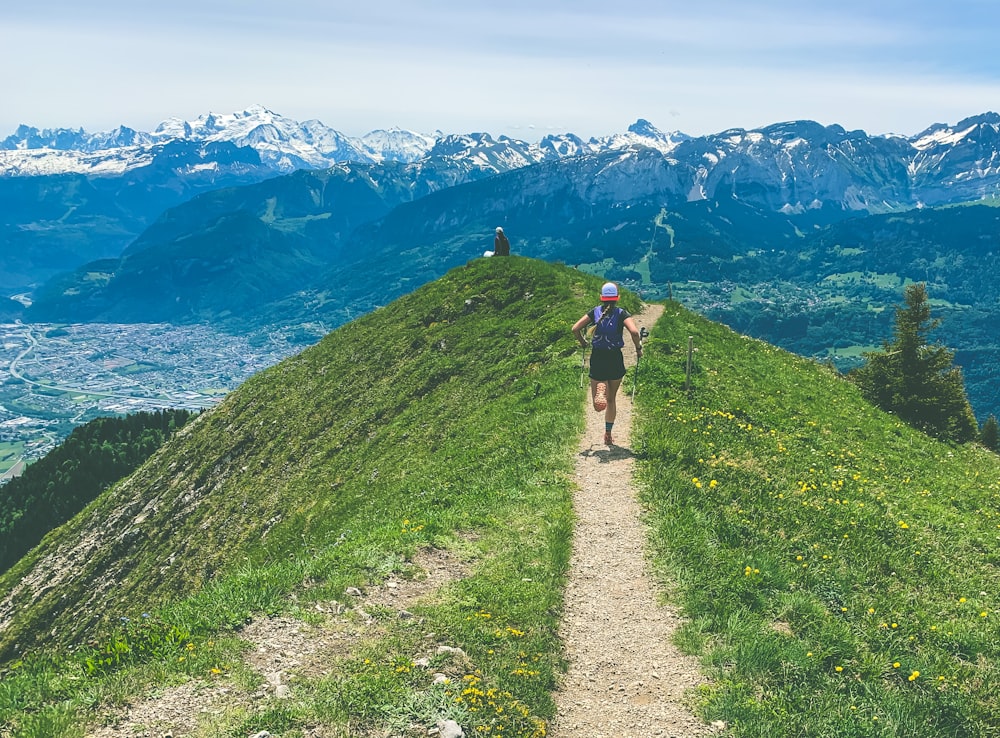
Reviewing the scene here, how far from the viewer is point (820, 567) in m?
14.0

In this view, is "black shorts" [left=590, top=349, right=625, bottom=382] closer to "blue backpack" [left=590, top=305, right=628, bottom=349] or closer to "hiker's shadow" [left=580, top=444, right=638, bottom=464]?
"blue backpack" [left=590, top=305, right=628, bottom=349]

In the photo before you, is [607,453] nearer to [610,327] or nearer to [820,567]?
[610,327]

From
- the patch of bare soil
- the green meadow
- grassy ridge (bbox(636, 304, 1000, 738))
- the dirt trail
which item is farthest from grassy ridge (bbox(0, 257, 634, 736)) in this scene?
grassy ridge (bbox(636, 304, 1000, 738))

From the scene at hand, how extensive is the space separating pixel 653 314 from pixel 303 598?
111 feet

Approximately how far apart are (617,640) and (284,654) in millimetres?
6186

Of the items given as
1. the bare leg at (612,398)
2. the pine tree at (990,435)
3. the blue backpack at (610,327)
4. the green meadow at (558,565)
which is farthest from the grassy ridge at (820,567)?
the pine tree at (990,435)

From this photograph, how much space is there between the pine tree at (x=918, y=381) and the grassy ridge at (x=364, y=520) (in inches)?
733

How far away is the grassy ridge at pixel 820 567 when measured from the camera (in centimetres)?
1009

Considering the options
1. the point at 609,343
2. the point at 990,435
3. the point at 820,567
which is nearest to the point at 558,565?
the point at 820,567

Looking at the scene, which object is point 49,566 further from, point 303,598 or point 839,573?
point 839,573

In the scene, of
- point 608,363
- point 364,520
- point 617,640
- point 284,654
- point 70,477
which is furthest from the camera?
point 70,477

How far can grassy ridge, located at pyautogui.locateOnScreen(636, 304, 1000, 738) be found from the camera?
10.1m

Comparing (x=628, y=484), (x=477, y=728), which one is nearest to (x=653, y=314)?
(x=628, y=484)

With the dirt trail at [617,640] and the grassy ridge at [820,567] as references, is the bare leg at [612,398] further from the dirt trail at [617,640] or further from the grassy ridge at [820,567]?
the dirt trail at [617,640]
